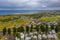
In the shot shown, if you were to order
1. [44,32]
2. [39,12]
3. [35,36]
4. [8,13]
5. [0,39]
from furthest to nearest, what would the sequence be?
[39,12], [8,13], [44,32], [35,36], [0,39]

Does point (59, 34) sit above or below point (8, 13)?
below

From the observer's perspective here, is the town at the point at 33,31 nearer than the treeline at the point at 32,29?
Yes

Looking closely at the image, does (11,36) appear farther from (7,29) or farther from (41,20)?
(41,20)

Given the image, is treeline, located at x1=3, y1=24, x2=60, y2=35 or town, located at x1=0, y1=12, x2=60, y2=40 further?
treeline, located at x1=3, y1=24, x2=60, y2=35

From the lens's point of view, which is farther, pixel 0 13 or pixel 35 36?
pixel 0 13

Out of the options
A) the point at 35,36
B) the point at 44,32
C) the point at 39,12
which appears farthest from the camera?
the point at 39,12

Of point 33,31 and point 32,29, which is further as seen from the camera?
point 32,29

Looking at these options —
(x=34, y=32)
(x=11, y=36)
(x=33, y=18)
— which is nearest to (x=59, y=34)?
(x=34, y=32)

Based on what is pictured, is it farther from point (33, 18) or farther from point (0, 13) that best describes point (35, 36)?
point (0, 13)

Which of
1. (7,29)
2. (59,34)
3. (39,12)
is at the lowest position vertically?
(59,34)

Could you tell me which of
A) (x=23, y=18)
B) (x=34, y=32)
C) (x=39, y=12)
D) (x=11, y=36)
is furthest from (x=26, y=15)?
(x=11, y=36)
